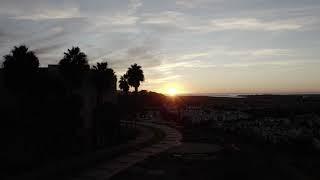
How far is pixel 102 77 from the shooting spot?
59656 mm

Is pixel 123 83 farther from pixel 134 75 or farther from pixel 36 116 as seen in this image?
pixel 36 116

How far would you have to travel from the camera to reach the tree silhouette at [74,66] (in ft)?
170

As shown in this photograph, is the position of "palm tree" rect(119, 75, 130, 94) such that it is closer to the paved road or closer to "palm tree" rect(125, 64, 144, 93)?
"palm tree" rect(125, 64, 144, 93)

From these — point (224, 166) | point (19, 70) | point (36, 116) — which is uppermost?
point (19, 70)

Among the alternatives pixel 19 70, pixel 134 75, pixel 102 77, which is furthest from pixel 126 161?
pixel 134 75

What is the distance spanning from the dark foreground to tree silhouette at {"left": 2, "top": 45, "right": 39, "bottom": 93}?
12599 mm

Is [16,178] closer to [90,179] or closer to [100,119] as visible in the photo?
[90,179]

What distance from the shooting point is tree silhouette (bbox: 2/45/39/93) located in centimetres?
4191

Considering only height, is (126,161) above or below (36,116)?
below

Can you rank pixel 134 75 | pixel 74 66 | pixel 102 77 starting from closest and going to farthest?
1. pixel 74 66
2. pixel 102 77
3. pixel 134 75

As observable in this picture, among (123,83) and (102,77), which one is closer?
(102,77)

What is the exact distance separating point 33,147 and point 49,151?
1.70 meters

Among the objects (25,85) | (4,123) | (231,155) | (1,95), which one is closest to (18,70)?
(25,85)

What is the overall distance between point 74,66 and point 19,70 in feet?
35.3
